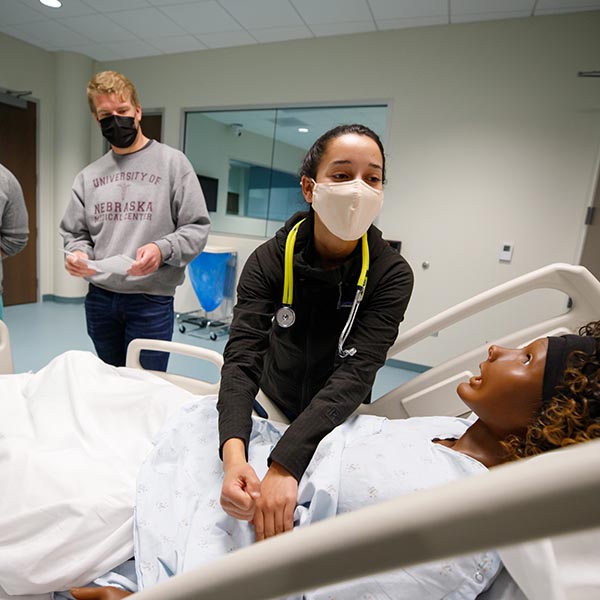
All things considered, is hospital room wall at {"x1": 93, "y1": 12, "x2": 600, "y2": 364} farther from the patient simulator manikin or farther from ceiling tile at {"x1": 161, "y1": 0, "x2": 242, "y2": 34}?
the patient simulator manikin

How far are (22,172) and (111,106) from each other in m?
3.99

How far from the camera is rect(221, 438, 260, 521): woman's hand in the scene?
0.79 meters

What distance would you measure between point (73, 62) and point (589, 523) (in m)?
6.03

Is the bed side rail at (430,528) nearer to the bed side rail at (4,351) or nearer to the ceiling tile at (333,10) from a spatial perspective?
the bed side rail at (4,351)

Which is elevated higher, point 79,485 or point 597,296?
point 597,296

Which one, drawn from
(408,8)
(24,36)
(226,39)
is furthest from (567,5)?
(24,36)

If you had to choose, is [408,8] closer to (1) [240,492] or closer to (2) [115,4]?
(2) [115,4]

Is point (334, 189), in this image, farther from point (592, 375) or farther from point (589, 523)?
point (589, 523)

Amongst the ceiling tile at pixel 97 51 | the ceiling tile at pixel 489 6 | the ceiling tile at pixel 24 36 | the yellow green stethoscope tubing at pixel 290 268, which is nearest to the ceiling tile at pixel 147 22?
the ceiling tile at pixel 97 51

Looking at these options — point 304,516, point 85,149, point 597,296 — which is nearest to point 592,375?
point 597,296

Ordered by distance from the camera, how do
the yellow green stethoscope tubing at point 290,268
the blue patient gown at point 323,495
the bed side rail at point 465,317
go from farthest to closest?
the bed side rail at point 465,317 → the yellow green stethoscope tubing at point 290,268 → the blue patient gown at point 323,495

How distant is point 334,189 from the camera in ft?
3.53

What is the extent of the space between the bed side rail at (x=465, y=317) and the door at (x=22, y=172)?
15.4 feet

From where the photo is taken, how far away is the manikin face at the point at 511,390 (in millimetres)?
891
